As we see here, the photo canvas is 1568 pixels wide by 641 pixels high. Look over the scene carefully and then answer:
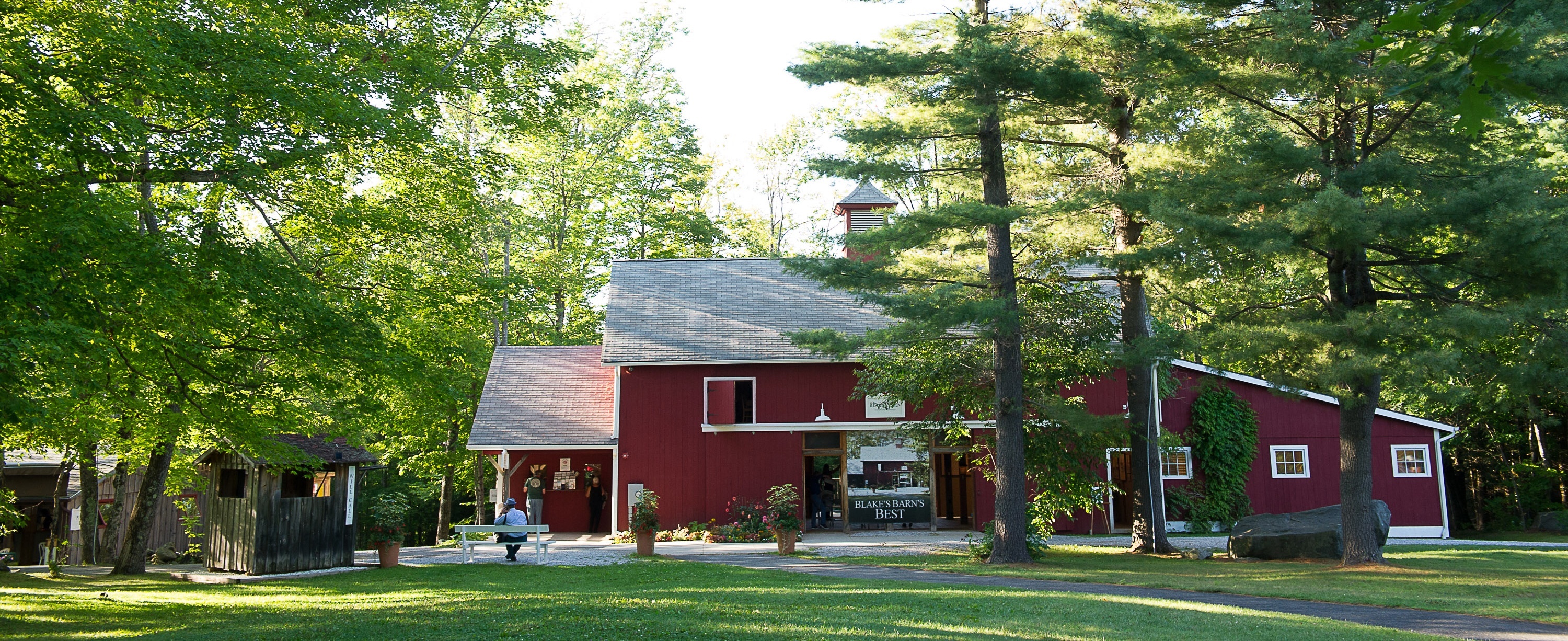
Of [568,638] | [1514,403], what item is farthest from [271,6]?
[1514,403]

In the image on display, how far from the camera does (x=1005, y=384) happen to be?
52.0ft

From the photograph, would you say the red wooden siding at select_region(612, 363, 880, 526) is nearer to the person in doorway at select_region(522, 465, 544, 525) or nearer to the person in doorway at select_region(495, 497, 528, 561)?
the person in doorway at select_region(522, 465, 544, 525)

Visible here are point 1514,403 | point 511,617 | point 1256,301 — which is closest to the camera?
point 511,617

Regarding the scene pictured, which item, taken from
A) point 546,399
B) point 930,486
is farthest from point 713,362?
point 930,486

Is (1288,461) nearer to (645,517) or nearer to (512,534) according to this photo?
(645,517)

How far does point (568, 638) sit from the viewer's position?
26.2 feet

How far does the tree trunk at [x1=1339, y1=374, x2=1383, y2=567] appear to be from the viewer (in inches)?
566

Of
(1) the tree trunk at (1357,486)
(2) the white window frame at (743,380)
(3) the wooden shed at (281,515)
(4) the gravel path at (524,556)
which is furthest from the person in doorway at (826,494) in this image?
(1) the tree trunk at (1357,486)

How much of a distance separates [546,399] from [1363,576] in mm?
17218

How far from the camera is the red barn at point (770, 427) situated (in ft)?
72.9

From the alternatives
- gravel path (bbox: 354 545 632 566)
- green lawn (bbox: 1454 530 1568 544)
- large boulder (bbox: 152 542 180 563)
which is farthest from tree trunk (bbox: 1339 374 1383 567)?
large boulder (bbox: 152 542 180 563)

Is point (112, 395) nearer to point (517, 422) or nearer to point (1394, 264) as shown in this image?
point (517, 422)

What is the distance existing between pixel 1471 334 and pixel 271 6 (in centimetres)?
1469

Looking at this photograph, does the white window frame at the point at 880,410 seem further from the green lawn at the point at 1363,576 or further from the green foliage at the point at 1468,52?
the green foliage at the point at 1468,52
